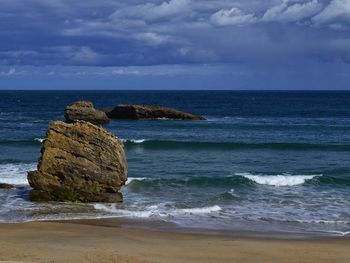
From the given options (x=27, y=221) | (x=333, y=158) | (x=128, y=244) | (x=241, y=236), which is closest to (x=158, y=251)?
(x=128, y=244)

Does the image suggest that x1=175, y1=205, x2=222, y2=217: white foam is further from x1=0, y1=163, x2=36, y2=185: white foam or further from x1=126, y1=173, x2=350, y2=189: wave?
x1=0, y1=163, x2=36, y2=185: white foam

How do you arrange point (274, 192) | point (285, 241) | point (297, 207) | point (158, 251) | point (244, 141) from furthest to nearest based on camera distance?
point (244, 141)
point (274, 192)
point (297, 207)
point (285, 241)
point (158, 251)

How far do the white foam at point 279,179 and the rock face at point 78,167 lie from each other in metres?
8.30

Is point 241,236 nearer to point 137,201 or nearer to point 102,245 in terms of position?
point 102,245

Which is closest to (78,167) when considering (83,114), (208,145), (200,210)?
(200,210)

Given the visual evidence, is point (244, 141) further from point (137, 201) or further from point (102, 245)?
point (102, 245)

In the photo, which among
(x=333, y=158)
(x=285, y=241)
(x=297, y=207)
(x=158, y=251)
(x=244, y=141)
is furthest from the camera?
(x=244, y=141)

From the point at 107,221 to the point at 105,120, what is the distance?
133ft

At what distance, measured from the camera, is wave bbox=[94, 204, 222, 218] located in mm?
20375

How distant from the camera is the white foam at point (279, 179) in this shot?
27453 mm

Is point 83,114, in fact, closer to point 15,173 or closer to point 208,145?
point 208,145

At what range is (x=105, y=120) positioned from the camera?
59250 millimetres

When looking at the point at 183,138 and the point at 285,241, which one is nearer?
the point at 285,241

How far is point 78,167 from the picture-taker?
21.6 metres
